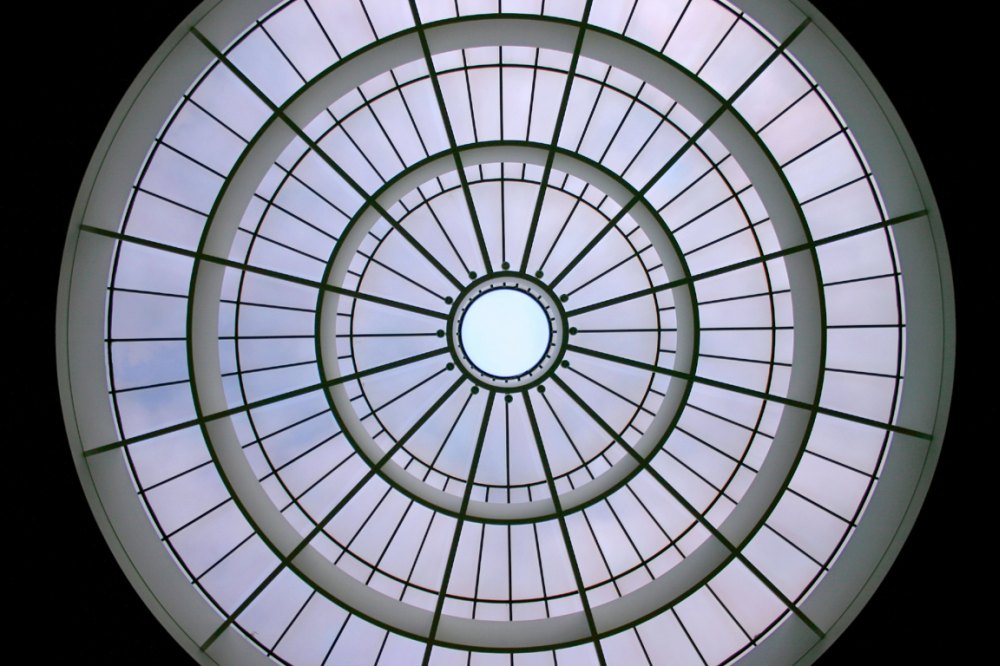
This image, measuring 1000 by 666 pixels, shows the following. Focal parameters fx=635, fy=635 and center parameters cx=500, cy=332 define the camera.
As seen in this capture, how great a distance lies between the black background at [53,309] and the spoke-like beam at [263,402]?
1.40 metres

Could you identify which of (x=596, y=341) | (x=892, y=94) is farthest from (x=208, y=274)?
(x=892, y=94)

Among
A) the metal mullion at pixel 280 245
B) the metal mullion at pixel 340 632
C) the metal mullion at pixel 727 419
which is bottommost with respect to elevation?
the metal mullion at pixel 340 632

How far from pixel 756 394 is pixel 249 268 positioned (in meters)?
10.5

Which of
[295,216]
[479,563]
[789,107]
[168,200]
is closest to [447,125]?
[295,216]

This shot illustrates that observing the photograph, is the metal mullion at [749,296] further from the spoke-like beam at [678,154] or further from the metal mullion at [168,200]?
the metal mullion at [168,200]

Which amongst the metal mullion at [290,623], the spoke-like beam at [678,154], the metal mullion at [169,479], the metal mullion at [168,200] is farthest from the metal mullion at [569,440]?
the metal mullion at [168,200]

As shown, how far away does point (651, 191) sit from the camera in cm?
1378

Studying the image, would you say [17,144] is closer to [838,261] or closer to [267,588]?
[267,588]

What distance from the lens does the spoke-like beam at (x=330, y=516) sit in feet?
40.1

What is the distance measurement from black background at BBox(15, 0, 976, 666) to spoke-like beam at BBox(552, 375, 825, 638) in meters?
1.25

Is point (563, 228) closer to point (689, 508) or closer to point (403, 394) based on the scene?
point (403, 394)

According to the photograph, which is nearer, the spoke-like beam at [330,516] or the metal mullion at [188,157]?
the metal mullion at [188,157]

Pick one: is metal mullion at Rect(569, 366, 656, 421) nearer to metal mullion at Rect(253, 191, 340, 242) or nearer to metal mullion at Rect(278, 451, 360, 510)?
metal mullion at Rect(278, 451, 360, 510)

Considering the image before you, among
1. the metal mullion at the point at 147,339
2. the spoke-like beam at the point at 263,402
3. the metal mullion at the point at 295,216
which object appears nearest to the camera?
the spoke-like beam at the point at 263,402
